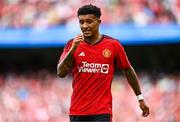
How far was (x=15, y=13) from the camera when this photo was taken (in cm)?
1520

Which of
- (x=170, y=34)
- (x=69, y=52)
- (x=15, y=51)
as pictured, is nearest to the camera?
(x=69, y=52)

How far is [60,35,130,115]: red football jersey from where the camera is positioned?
665cm

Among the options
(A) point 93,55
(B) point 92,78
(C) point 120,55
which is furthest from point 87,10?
(B) point 92,78

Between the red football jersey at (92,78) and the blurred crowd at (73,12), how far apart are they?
8029 mm

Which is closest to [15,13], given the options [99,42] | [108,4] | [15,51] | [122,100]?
[15,51]

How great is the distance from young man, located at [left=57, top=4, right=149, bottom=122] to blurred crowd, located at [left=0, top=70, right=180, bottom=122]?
27.6ft

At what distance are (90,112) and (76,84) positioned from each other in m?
0.30

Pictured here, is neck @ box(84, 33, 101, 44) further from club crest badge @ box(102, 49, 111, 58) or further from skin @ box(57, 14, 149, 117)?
club crest badge @ box(102, 49, 111, 58)

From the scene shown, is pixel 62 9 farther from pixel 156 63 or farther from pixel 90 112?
pixel 90 112

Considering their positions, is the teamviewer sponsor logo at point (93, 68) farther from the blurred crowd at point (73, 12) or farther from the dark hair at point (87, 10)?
the blurred crowd at point (73, 12)

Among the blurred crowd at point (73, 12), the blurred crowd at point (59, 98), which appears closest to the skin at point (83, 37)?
the blurred crowd at point (73, 12)

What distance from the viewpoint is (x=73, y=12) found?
49.3 ft

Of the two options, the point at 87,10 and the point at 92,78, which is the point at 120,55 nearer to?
the point at 92,78

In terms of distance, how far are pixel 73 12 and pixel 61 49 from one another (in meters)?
0.88
